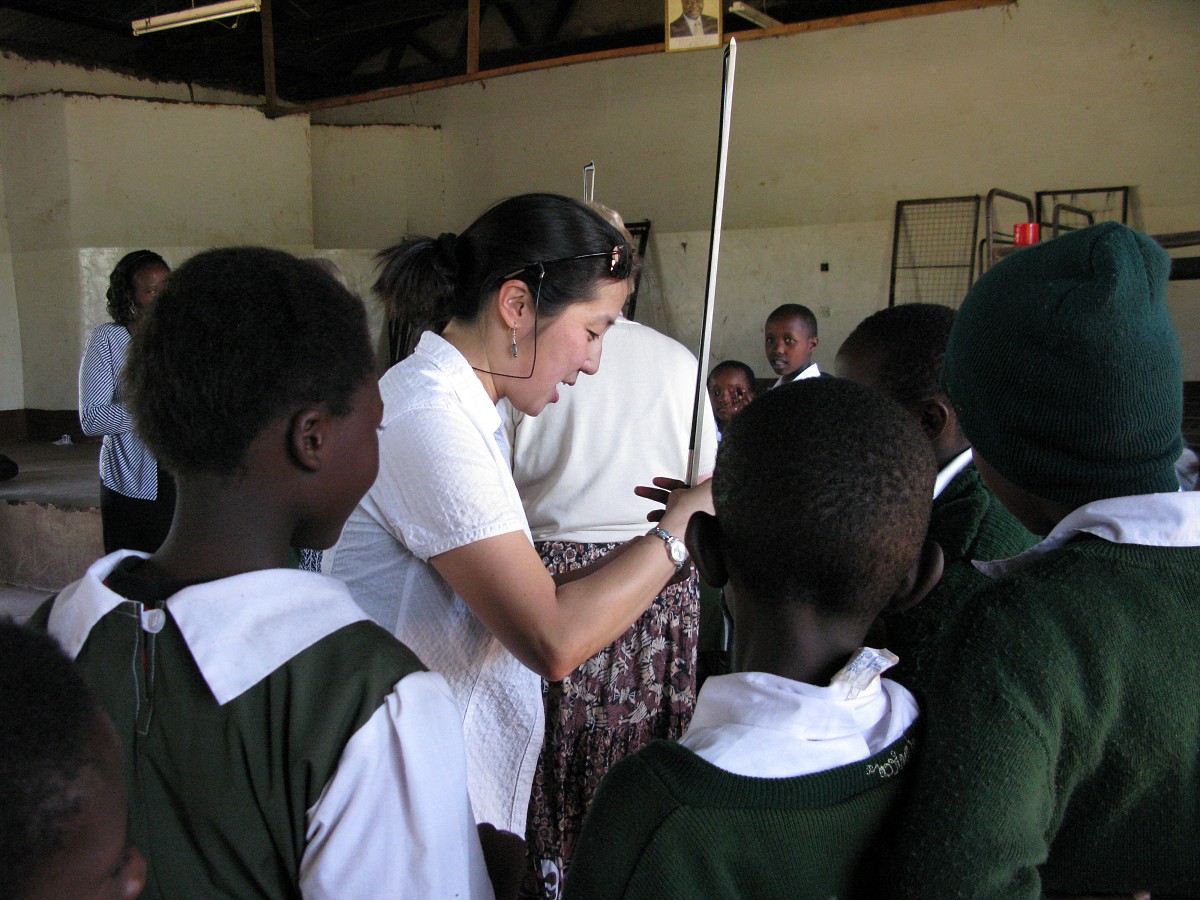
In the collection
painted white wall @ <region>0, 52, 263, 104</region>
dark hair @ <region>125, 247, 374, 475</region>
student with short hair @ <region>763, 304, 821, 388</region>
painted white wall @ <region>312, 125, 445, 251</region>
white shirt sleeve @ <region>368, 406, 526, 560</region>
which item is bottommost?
student with short hair @ <region>763, 304, 821, 388</region>

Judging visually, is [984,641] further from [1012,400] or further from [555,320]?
[555,320]

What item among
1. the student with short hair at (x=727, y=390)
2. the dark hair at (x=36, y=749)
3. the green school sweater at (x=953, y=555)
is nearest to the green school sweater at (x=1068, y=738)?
the green school sweater at (x=953, y=555)

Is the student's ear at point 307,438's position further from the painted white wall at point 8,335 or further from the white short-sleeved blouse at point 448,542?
the painted white wall at point 8,335

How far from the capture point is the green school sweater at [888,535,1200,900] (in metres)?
0.71

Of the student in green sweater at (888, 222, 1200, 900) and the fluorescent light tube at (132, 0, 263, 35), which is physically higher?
the fluorescent light tube at (132, 0, 263, 35)

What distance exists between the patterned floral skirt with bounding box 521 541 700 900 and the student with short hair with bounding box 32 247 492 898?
980 mm

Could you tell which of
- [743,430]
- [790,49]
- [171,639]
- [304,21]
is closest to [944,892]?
[743,430]

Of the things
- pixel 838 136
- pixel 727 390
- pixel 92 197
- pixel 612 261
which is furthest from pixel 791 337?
pixel 92 197

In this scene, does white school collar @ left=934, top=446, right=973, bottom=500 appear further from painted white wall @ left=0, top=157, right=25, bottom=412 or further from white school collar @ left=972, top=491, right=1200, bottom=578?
painted white wall @ left=0, top=157, right=25, bottom=412

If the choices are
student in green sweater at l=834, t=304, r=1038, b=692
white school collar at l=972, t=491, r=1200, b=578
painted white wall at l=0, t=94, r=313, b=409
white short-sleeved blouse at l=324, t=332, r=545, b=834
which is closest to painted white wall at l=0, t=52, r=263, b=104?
painted white wall at l=0, t=94, r=313, b=409

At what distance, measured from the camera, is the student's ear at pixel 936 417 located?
1248 millimetres

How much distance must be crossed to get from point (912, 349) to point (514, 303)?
1.90 feet

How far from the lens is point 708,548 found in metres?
0.85

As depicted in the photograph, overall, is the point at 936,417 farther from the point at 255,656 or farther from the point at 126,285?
the point at 126,285
